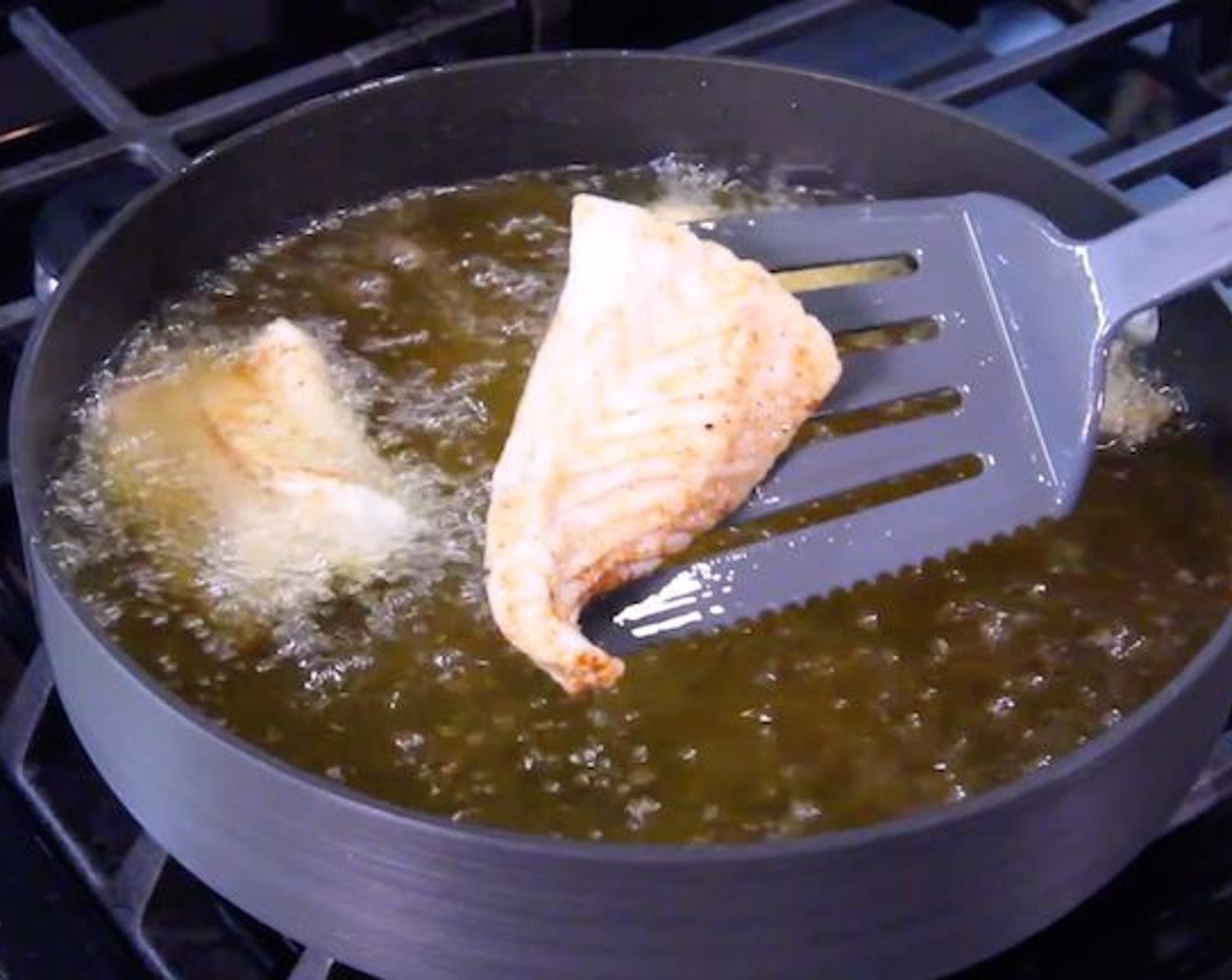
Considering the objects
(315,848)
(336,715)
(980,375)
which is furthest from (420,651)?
(980,375)

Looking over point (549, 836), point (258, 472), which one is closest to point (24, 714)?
point (258, 472)

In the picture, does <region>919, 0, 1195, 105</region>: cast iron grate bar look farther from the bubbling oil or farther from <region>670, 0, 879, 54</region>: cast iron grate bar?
the bubbling oil

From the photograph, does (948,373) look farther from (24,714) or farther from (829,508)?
(24,714)

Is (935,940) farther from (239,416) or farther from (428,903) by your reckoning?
(239,416)

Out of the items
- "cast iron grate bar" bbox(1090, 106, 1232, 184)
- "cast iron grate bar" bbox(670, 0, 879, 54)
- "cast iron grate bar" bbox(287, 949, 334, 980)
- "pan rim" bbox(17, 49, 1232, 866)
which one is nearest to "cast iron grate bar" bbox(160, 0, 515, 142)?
"cast iron grate bar" bbox(670, 0, 879, 54)

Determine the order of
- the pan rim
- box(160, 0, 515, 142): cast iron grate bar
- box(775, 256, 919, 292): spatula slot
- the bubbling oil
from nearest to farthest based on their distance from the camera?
1. the pan rim
2. the bubbling oil
3. box(775, 256, 919, 292): spatula slot
4. box(160, 0, 515, 142): cast iron grate bar

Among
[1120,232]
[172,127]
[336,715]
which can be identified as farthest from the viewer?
[172,127]
